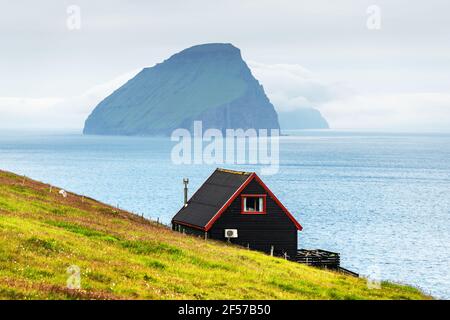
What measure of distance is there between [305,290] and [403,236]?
→ 262ft

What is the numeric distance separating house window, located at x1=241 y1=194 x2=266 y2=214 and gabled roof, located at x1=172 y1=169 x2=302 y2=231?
0.86 m

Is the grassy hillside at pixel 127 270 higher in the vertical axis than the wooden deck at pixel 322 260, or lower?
higher

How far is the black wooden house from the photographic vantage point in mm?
61531

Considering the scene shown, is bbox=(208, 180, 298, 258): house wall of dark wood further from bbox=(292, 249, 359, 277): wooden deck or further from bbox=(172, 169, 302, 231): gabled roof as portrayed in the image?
bbox=(292, 249, 359, 277): wooden deck

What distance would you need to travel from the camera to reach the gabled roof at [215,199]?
203ft

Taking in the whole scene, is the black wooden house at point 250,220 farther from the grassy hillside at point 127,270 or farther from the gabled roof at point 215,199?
the grassy hillside at point 127,270

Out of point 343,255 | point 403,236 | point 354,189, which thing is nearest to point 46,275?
point 343,255

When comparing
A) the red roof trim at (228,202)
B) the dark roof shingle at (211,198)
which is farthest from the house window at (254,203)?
the dark roof shingle at (211,198)

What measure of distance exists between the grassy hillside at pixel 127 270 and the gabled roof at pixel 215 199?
16181 millimetres

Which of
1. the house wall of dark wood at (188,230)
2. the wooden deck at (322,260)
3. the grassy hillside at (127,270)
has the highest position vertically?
the grassy hillside at (127,270)

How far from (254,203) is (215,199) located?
4111mm

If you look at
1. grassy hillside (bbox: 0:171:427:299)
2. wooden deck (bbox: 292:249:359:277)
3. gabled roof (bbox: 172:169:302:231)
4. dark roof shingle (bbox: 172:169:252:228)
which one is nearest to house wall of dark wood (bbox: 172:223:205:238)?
gabled roof (bbox: 172:169:302:231)

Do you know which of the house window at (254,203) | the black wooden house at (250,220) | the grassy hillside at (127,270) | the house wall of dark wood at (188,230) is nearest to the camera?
the grassy hillside at (127,270)
